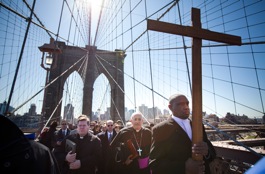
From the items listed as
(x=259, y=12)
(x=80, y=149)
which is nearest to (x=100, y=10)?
(x=259, y=12)

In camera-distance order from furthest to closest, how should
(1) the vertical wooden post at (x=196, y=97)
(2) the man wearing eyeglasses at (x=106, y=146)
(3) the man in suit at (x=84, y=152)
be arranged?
(2) the man wearing eyeglasses at (x=106, y=146) → (3) the man in suit at (x=84, y=152) → (1) the vertical wooden post at (x=196, y=97)

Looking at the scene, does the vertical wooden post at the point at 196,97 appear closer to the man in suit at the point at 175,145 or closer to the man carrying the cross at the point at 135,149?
the man in suit at the point at 175,145

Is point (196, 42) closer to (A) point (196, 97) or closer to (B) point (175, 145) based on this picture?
(A) point (196, 97)

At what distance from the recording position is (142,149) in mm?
2256

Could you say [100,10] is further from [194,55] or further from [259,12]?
[194,55]

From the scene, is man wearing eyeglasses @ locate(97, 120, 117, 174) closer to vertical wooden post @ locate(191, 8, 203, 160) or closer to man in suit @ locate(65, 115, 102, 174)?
man in suit @ locate(65, 115, 102, 174)

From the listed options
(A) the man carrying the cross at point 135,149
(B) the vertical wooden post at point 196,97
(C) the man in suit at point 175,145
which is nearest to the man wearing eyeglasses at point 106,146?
(A) the man carrying the cross at point 135,149

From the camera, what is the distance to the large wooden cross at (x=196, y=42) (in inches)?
45.6

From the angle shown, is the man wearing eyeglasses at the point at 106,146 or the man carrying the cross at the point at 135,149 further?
the man wearing eyeglasses at the point at 106,146

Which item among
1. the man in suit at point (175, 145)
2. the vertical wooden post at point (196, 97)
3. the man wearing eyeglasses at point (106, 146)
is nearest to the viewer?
the vertical wooden post at point (196, 97)

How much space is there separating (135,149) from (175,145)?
881 mm

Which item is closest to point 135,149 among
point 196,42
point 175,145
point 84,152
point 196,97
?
point 84,152

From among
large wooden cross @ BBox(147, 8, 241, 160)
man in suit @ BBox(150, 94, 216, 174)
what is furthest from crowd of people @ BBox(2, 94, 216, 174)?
large wooden cross @ BBox(147, 8, 241, 160)

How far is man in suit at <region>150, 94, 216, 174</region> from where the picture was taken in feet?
4.20
